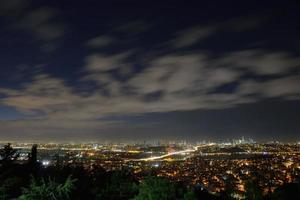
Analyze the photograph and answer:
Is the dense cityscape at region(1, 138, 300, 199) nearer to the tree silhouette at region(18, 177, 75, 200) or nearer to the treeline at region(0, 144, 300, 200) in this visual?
the treeline at region(0, 144, 300, 200)

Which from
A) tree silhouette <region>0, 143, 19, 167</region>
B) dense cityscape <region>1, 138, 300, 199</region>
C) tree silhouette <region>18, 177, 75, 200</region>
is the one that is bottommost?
dense cityscape <region>1, 138, 300, 199</region>

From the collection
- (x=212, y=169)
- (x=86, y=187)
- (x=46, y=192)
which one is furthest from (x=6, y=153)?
(x=212, y=169)

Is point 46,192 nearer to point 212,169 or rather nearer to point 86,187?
point 86,187

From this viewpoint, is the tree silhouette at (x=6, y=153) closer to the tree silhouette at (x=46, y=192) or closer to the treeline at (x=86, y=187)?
the treeline at (x=86, y=187)

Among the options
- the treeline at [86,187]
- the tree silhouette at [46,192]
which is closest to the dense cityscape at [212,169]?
the treeline at [86,187]

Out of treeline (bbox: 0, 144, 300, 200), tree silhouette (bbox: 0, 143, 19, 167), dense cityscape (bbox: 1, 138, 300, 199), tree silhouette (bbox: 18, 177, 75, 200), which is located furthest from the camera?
dense cityscape (bbox: 1, 138, 300, 199)

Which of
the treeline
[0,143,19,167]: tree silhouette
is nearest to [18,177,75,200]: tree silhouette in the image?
the treeline

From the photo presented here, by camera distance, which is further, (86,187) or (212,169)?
(212,169)

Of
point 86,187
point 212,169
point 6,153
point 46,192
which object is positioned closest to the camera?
point 46,192

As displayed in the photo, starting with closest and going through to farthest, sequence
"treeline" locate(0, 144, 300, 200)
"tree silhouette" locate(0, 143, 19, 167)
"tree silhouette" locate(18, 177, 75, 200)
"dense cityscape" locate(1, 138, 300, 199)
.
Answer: "tree silhouette" locate(18, 177, 75, 200), "treeline" locate(0, 144, 300, 200), "tree silhouette" locate(0, 143, 19, 167), "dense cityscape" locate(1, 138, 300, 199)
